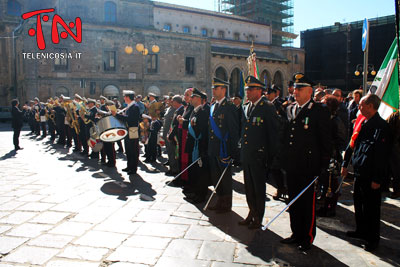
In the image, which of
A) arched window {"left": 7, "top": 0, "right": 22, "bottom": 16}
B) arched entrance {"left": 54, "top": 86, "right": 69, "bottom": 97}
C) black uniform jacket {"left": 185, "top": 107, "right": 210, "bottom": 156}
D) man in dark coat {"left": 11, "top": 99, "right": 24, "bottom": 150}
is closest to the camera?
black uniform jacket {"left": 185, "top": 107, "right": 210, "bottom": 156}

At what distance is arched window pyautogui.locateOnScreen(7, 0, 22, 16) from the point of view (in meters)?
42.3

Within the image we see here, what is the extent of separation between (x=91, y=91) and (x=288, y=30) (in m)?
42.7

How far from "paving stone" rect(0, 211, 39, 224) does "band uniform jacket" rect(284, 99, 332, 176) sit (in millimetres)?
3975

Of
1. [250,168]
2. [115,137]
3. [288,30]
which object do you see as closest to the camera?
[250,168]

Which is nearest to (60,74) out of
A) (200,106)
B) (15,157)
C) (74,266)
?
(15,157)

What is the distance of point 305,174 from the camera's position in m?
4.30

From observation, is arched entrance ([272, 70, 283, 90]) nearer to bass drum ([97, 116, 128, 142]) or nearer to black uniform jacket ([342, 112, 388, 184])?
bass drum ([97, 116, 128, 142])

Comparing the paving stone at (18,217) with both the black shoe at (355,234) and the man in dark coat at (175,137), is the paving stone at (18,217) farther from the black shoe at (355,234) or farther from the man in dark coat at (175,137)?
the black shoe at (355,234)

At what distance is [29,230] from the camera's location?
490 centimetres

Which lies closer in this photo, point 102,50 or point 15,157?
point 15,157

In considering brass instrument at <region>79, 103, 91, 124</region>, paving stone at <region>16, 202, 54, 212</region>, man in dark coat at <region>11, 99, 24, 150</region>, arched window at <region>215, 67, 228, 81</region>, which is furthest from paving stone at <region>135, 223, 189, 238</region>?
arched window at <region>215, 67, 228, 81</region>

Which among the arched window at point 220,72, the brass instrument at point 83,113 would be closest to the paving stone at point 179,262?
the brass instrument at point 83,113

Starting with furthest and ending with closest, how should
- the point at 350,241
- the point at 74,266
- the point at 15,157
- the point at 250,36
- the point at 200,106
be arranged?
the point at 250,36 → the point at 15,157 → the point at 200,106 → the point at 350,241 → the point at 74,266

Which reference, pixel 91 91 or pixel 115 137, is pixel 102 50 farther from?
pixel 115 137
